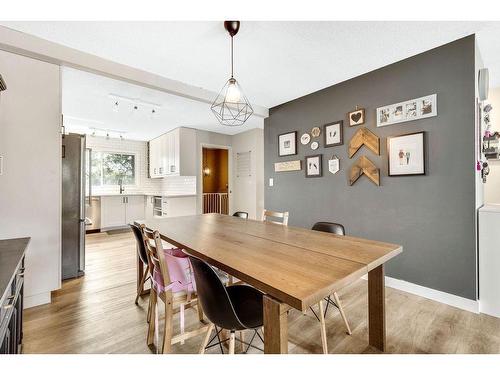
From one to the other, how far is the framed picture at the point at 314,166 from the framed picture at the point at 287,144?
0.31 meters

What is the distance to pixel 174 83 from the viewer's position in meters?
2.99

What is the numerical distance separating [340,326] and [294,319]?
0.36m

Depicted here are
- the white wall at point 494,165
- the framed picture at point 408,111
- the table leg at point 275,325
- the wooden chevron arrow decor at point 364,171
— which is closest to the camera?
the table leg at point 275,325

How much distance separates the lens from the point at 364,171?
2.76m

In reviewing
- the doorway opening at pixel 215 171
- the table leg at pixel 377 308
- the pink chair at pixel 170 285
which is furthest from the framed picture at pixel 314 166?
the doorway opening at pixel 215 171

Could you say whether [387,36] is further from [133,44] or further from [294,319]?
[294,319]

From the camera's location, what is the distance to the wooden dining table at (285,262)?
2.96 ft

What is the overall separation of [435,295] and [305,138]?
→ 2314mm

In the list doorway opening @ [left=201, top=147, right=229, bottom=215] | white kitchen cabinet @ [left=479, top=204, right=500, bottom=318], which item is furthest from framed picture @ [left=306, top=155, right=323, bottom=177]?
doorway opening @ [left=201, top=147, right=229, bottom=215]

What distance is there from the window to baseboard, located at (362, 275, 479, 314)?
6.41 m

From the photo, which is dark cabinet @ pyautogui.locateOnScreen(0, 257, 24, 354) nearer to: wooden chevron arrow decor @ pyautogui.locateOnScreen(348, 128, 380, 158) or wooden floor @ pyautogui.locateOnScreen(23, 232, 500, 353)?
wooden floor @ pyautogui.locateOnScreen(23, 232, 500, 353)

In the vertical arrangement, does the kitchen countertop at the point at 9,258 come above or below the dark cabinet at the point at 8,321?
above

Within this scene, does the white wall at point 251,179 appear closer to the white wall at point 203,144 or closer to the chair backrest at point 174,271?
the white wall at point 203,144
